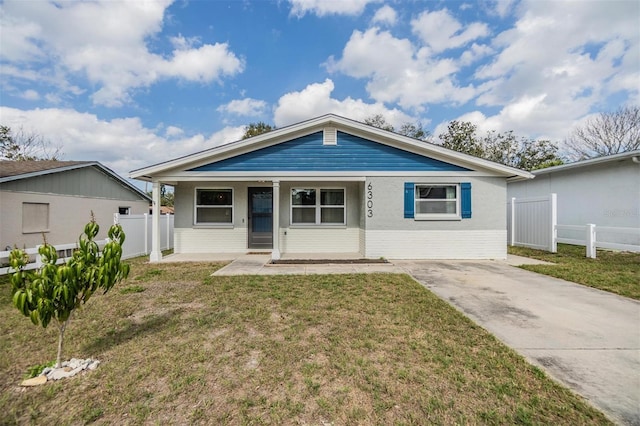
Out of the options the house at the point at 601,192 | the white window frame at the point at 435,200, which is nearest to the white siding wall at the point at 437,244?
the white window frame at the point at 435,200

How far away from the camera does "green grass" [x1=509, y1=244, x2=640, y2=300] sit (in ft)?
20.0

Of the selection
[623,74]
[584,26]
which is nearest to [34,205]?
[584,26]

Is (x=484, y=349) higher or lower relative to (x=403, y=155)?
lower

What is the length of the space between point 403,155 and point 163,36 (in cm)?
1004

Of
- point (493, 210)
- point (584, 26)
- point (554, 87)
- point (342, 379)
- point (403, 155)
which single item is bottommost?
point (342, 379)

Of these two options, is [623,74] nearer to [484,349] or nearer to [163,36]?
[484,349]

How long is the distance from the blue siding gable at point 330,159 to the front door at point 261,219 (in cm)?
161

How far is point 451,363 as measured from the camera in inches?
115

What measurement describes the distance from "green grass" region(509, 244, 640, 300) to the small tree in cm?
813

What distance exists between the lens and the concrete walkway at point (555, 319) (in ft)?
8.52

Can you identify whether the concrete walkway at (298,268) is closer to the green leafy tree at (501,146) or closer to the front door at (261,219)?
the front door at (261,219)

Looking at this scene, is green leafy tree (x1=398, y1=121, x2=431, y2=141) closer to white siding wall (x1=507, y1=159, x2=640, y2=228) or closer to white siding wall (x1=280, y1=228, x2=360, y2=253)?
white siding wall (x1=507, y1=159, x2=640, y2=228)

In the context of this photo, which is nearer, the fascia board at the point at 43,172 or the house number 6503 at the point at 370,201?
the house number 6503 at the point at 370,201

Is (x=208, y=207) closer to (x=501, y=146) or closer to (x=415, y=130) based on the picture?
(x=415, y=130)
